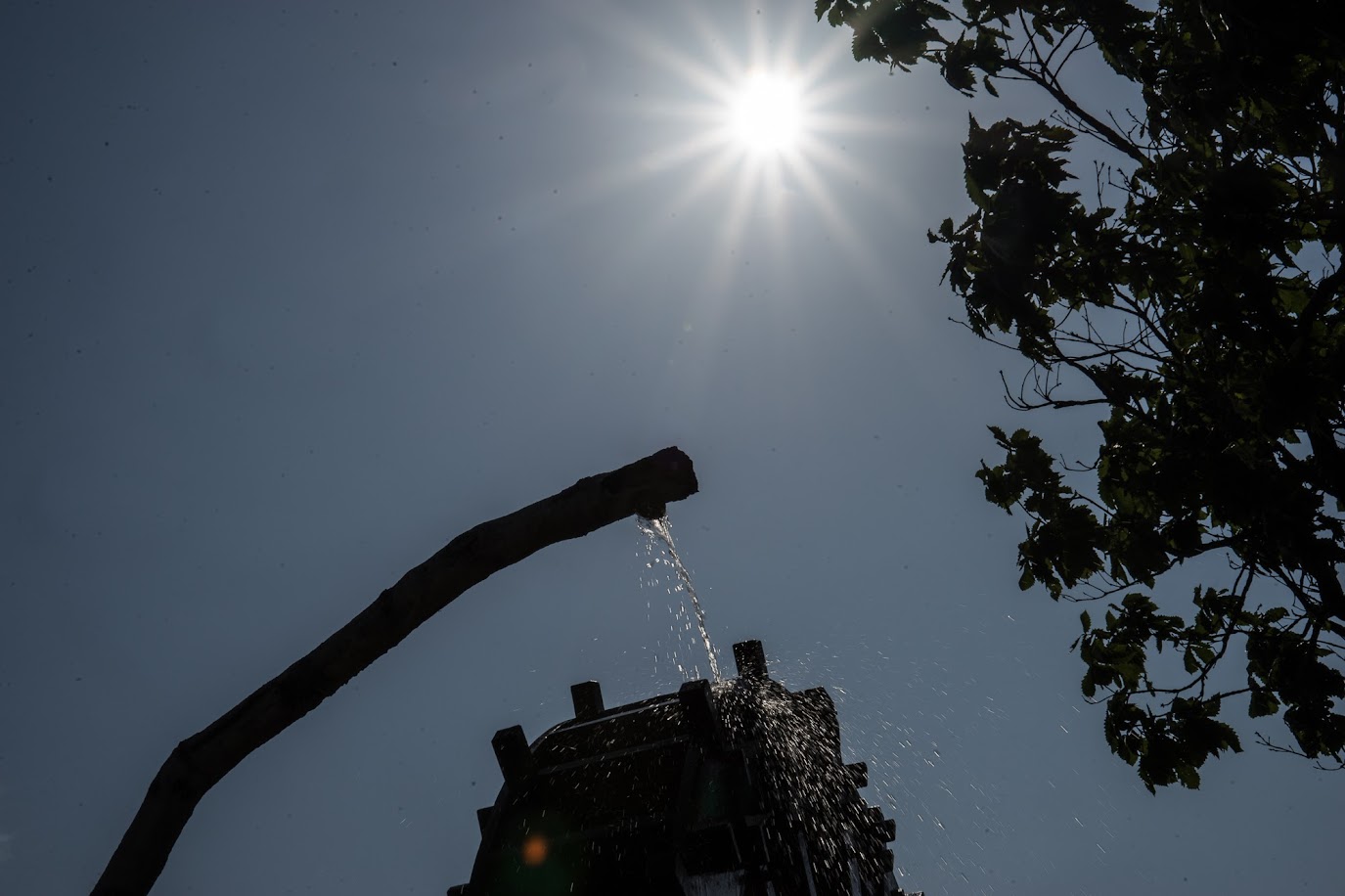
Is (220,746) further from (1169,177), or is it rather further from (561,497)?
(1169,177)

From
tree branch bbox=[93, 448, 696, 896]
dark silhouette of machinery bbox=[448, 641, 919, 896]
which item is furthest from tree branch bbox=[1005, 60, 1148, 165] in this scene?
dark silhouette of machinery bbox=[448, 641, 919, 896]

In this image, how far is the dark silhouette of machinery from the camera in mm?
9289

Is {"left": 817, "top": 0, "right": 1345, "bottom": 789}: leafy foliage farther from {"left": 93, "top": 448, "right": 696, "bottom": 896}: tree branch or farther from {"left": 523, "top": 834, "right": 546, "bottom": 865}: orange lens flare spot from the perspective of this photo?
{"left": 523, "top": 834, "right": 546, "bottom": 865}: orange lens flare spot

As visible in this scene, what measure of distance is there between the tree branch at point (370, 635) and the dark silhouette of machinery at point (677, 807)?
7977 mm

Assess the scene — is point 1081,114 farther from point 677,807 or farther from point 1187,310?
point 677,807

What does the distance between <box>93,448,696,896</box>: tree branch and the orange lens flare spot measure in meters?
8.99

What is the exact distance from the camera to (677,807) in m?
9.34

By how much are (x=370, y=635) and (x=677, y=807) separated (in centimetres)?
836

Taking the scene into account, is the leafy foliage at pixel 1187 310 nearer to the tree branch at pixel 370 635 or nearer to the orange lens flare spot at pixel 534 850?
the tree branch at pixel 370 635

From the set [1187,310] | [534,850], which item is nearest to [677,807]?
[534,850]

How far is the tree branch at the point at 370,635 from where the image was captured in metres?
1.47

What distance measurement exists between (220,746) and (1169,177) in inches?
172

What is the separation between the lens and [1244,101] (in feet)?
13.8

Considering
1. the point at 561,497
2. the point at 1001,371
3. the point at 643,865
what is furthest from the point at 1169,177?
the point at 643,865
